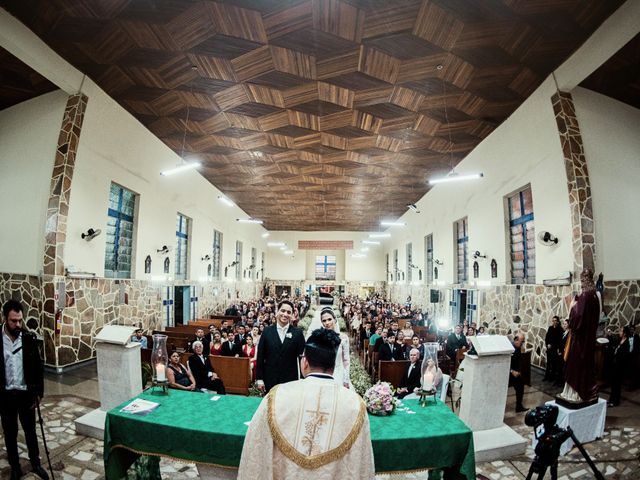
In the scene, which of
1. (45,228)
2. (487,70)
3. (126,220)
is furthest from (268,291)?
(487,70)

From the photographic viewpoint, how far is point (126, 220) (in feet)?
32.7

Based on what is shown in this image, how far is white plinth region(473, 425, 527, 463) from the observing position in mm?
3893

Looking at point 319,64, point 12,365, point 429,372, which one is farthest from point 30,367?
point 319,64

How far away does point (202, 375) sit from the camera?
591 cm

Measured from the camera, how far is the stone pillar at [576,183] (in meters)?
6.58

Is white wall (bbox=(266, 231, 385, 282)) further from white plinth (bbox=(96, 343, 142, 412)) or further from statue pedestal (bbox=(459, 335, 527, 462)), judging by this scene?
statue pedestal (bbox=(459, 335, 527, 462))

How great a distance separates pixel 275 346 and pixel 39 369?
2.31 meters

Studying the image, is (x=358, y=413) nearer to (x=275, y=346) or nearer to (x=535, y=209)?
(x=275, y=346)

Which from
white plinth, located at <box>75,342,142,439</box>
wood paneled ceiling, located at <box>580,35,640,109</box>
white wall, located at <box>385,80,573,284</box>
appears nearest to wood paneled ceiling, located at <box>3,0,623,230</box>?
white wall, located at <box>385,80,573,284</box>

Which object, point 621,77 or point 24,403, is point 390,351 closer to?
point 24,403

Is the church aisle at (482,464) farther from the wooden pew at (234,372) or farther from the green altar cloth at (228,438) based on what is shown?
the wooden pew at (234,372)

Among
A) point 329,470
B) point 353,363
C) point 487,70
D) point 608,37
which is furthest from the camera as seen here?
point 353,363

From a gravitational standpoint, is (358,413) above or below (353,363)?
above

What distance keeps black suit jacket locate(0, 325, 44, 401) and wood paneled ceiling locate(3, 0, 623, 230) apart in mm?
4871
